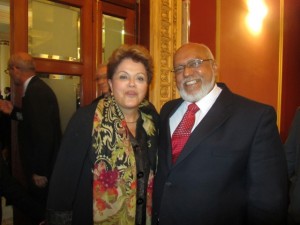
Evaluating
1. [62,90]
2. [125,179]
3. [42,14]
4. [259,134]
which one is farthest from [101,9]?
[259,134]

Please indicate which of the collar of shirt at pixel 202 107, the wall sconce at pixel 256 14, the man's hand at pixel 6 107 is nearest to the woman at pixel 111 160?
the collar of shirt at pixel 202 107

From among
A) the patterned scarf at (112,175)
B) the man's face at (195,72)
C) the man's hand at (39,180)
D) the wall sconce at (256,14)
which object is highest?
the wall sconce at (256,14)

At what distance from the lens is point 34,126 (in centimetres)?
223

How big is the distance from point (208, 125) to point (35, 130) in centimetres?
135

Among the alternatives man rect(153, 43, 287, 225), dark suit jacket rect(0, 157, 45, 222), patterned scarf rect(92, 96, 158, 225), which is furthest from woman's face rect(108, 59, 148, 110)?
dark suit jacket rect(0, 157, 45, 222)

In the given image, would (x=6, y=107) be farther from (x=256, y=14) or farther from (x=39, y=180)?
(x=256, y=14)

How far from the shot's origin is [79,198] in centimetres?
155

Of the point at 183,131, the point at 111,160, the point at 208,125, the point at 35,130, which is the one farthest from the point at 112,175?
the point at 35,130

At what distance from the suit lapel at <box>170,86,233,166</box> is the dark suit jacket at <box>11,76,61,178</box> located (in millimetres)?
Result: 1185

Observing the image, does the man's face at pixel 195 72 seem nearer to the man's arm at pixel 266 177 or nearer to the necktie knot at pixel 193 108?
the necktie knot at pixel 193 108

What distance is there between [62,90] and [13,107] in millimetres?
412

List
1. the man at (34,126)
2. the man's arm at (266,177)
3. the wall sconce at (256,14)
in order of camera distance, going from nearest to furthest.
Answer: the man's arm at (266,177)
the man at (34,126)
the wall sconce at (256,14)

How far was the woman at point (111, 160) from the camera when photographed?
150cm

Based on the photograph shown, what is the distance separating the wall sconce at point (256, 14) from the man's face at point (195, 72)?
253 centimetres
